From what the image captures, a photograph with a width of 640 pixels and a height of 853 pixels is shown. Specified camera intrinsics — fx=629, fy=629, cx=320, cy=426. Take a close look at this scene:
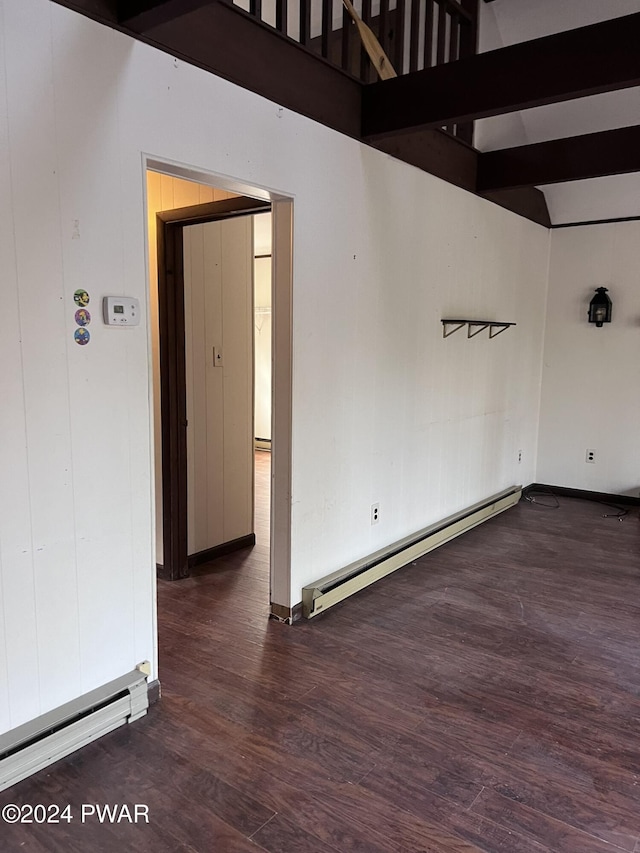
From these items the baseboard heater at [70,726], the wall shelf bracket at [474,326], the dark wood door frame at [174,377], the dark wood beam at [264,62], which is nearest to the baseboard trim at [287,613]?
the dark wood door frame at [174,377]

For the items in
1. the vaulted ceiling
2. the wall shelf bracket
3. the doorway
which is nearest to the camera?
the vaulted ceiling

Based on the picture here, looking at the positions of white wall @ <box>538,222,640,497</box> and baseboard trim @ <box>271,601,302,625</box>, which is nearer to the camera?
baseboard trim @ <box>271,601,302,625</box>

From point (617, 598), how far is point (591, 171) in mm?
2549

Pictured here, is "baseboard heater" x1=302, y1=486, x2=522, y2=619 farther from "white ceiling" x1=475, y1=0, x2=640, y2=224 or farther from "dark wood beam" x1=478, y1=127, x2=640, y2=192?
"white ceiling" x1=475, y1=0, x2=640, y2=224

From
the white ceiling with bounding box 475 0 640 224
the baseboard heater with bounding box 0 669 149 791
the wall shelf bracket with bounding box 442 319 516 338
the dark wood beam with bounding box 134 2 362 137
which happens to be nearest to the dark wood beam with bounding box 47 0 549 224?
the dark wood beam with bounding box 134 2 362 137

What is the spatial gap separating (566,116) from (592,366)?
2.03 meters

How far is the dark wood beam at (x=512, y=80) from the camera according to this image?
245 centimetres

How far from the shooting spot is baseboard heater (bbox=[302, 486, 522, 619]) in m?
3.13

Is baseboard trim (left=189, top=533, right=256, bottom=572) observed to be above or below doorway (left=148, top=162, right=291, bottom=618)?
below

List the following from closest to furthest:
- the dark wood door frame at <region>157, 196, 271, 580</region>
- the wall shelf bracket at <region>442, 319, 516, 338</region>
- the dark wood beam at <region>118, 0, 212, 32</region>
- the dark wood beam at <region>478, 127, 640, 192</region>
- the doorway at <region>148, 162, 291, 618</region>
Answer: the dark wood beam at <region>118, 0, 212, 32</region> → the doorway at <region>148, 162, 291, 618</region> → the dark wood door frame at <region>157, 196, 271, 580</region> → the dark wood beam at <region>478, 127, 640, 192</region> → the wall shelf bracket at <region>442, 319, 516, 338</region>

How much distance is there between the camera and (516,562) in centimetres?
397

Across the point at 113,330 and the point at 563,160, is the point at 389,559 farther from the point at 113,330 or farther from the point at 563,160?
the point at 563,160

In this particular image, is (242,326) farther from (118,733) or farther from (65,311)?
(118,733)

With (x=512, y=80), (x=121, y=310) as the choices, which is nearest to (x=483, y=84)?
(x=512, y=80)
